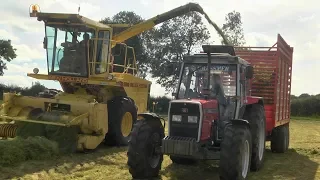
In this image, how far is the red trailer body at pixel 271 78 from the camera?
1090 cm

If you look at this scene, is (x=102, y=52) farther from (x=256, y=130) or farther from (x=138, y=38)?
(x=138, y=38)

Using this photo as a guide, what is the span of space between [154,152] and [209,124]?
1089mm

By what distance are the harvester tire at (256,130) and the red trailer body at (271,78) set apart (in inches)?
60.2

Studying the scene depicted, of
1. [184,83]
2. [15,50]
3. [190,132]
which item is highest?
[15,50]

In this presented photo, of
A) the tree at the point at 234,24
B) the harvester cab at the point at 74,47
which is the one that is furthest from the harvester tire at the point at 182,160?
the tree at the point at 234,24

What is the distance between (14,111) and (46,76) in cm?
134

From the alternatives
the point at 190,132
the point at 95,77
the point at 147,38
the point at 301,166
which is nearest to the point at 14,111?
the point at 95,77

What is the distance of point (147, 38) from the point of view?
46.8 metres

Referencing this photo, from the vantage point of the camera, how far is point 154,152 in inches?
297

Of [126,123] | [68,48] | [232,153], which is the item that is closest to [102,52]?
[68,48]

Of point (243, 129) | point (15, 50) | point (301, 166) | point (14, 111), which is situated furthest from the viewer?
point (15, 50)

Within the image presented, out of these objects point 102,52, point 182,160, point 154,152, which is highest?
point 102,52

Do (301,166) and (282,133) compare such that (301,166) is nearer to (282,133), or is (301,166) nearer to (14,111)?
(282,133)

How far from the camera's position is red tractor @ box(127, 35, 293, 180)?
6.95m
